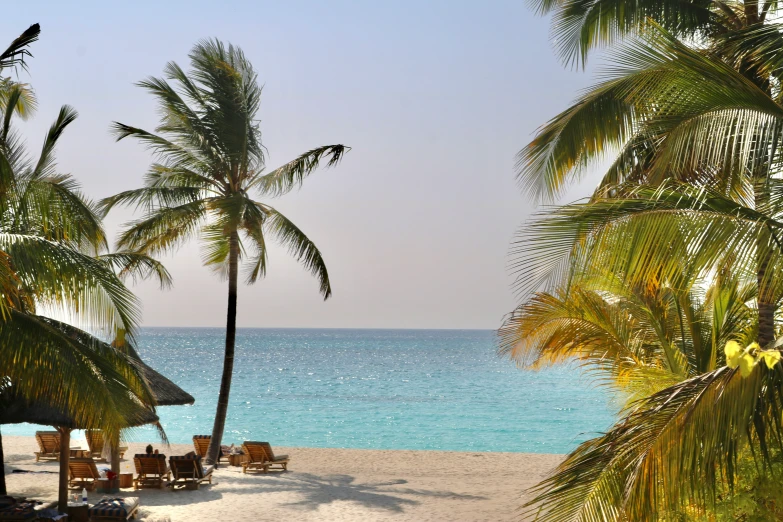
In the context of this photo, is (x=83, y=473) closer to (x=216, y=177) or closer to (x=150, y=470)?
(x=150, y=470)

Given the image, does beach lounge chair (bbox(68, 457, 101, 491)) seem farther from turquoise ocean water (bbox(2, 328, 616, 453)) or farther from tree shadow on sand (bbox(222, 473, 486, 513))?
turquoise ocean water (bbox(2, 328, 616, 453))

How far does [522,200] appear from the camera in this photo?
7211mm

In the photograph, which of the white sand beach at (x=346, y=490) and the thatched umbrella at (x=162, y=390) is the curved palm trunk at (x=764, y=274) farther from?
the thatched umbrella at (x=162, y=390)

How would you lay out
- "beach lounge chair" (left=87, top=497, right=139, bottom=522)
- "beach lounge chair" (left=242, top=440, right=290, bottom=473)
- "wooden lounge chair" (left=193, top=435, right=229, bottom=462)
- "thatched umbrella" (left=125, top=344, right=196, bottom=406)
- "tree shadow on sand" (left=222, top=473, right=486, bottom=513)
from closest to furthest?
"beach lounge chair" (left=87, top=497, right=139, bottom=522) < "tree shadow on sand" (left=222, top=473, right=486, bottom=513) < "thatched umbrella" (left=125, top=344, right=196, bottom=406) < "beach lounge chair" (left=242, top=440, right=290, bottom=473) < "wooden lounge chair" (left=193, top=435, right=229, bottom=462)

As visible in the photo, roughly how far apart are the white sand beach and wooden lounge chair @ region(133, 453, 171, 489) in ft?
0.52

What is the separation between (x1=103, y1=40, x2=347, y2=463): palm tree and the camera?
14.8 metres

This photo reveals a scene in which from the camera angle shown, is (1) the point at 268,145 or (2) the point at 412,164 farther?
(2) the point at 412,164

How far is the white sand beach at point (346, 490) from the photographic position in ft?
38.2

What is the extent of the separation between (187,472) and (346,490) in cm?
273

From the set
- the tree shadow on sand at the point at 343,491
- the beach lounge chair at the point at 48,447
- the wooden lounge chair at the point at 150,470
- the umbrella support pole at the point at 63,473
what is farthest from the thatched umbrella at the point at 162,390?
the beach lounge chair at the point at 48,447

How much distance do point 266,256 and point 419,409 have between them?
34.3m

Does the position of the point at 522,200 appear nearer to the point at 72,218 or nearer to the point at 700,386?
the point at 700,386

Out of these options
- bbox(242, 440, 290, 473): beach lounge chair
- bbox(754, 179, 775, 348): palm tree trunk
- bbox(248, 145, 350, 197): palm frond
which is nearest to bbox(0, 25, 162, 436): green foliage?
bbox(754, 179, 775, 348): palm tree trunk

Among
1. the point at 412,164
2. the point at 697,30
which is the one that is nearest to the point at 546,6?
the point at 697,30
